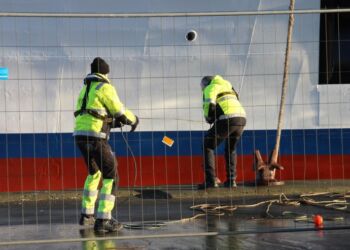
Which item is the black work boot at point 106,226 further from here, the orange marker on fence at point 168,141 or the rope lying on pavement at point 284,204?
the orange marker on fence at point 168,141

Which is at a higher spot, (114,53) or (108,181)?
(114,53)

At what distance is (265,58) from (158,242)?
17.2ft

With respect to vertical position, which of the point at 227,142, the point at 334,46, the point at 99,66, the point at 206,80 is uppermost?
the point at 334,46

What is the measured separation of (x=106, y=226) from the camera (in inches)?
290

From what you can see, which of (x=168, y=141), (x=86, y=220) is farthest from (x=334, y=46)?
(x=86, y=220)

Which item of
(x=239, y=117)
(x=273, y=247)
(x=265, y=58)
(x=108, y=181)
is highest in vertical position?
(x=265, y=58)

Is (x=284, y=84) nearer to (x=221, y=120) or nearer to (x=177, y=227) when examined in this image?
(x=221, y=120)

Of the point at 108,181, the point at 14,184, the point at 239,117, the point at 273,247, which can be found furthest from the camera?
the point at 14,184

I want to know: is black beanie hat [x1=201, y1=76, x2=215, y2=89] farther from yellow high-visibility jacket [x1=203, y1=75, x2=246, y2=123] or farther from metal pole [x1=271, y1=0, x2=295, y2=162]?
metal pole [x1=271, y1=0, x2=295, y2=162]

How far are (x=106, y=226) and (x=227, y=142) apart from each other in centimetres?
350

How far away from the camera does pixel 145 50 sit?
1123 cm

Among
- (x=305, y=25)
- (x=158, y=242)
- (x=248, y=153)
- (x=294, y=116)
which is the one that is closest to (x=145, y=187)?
(x=248, y=153)

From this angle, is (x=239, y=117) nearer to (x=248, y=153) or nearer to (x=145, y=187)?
(x=248, y=153)

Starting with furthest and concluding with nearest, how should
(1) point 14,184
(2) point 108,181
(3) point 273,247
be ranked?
(1) point 14,184, (2) point 108,181, (3) point 273,247
